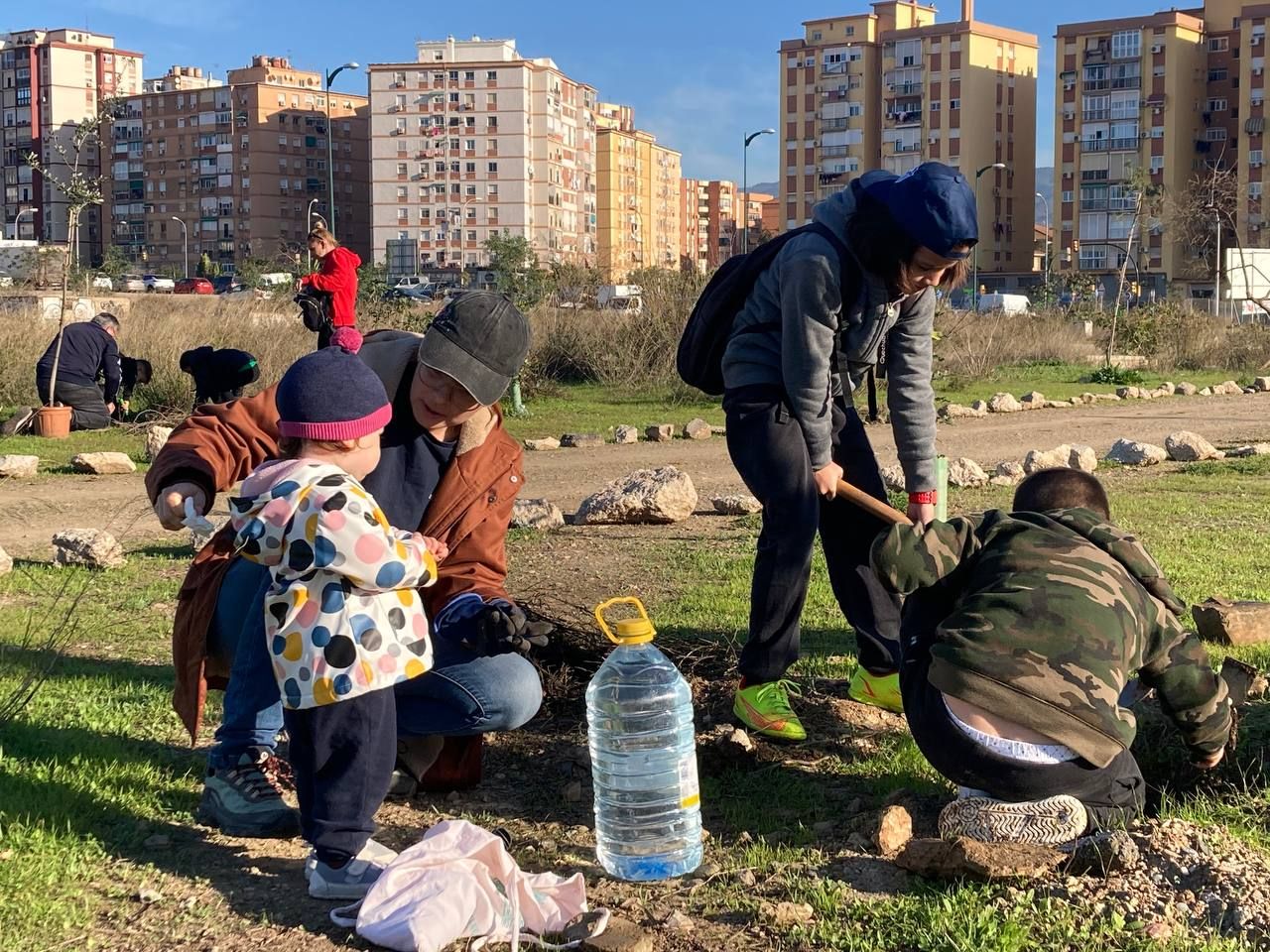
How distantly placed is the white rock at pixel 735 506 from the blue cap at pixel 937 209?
5.46 meters

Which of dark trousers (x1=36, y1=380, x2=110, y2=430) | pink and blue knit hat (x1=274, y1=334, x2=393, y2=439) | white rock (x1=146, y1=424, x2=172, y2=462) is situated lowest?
white rock (x1=146, y1=424, x2=172, y2=462)

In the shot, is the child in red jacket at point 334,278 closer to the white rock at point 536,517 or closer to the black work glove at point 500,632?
the white rock at point 536,517

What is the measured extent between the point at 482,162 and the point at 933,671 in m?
114

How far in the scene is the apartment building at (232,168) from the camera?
124 m

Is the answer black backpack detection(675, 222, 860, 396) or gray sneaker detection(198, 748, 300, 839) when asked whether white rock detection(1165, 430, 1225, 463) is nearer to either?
black backpack detection(675, 222, 860, 396)

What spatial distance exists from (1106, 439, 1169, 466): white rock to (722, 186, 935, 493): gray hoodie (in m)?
8.04

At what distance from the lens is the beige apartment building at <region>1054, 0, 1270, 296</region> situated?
84.7 m

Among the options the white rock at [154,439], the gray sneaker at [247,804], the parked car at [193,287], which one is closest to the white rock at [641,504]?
the white rock at [154,439]

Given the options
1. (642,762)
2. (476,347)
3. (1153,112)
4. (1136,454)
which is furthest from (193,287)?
(642,762)

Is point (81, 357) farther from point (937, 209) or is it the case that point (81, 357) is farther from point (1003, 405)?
point (937, 209)

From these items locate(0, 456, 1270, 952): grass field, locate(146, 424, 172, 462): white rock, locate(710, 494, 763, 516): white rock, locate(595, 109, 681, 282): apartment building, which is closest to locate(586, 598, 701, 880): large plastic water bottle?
locate(0, 456, 1270, 952): grass field

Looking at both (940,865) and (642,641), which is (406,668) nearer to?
(642,641)

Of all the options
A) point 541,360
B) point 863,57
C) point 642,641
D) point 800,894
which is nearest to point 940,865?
point 800,894

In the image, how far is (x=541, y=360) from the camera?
19.8m
